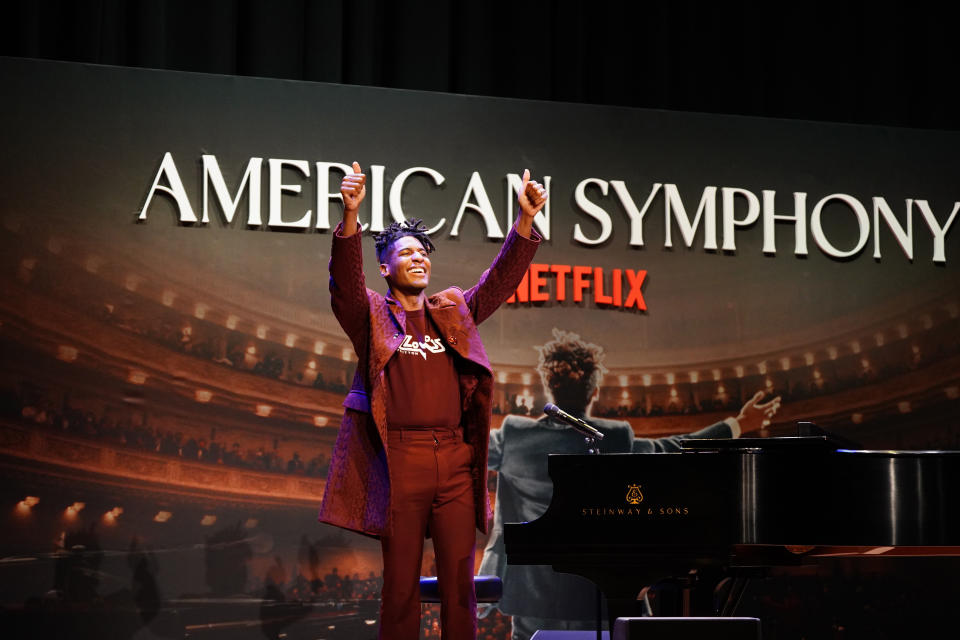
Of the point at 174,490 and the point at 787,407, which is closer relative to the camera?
the point at 174,490

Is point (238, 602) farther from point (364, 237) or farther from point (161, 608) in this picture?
point (364, 237)

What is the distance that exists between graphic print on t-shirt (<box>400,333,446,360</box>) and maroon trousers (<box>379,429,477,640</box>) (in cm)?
25

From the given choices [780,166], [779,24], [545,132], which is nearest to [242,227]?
[545,132]

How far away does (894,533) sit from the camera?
3.41 meters

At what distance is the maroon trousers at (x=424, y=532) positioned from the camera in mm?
3342

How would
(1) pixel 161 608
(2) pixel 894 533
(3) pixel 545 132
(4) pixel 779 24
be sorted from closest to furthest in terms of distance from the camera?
(2) pixel 894 533, (1) pixel 161 608, (3) pixel 545 132, (4) pixel 779 24

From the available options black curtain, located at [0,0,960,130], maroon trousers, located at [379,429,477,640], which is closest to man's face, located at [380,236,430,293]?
maroon trousers, located at [379,429,477,640]

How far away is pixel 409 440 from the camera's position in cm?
342

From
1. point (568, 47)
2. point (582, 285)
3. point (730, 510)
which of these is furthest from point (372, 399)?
point (568, 47)

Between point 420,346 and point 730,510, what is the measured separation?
110 centimetres

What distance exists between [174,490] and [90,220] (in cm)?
124

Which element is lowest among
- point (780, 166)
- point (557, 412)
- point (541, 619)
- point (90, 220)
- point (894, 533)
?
point (541, 619)

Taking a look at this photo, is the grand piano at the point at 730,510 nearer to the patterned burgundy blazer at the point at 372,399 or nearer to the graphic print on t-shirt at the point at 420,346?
the patterned burgundy blazer at the point at 372,399

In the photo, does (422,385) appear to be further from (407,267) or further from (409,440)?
(407,267)
